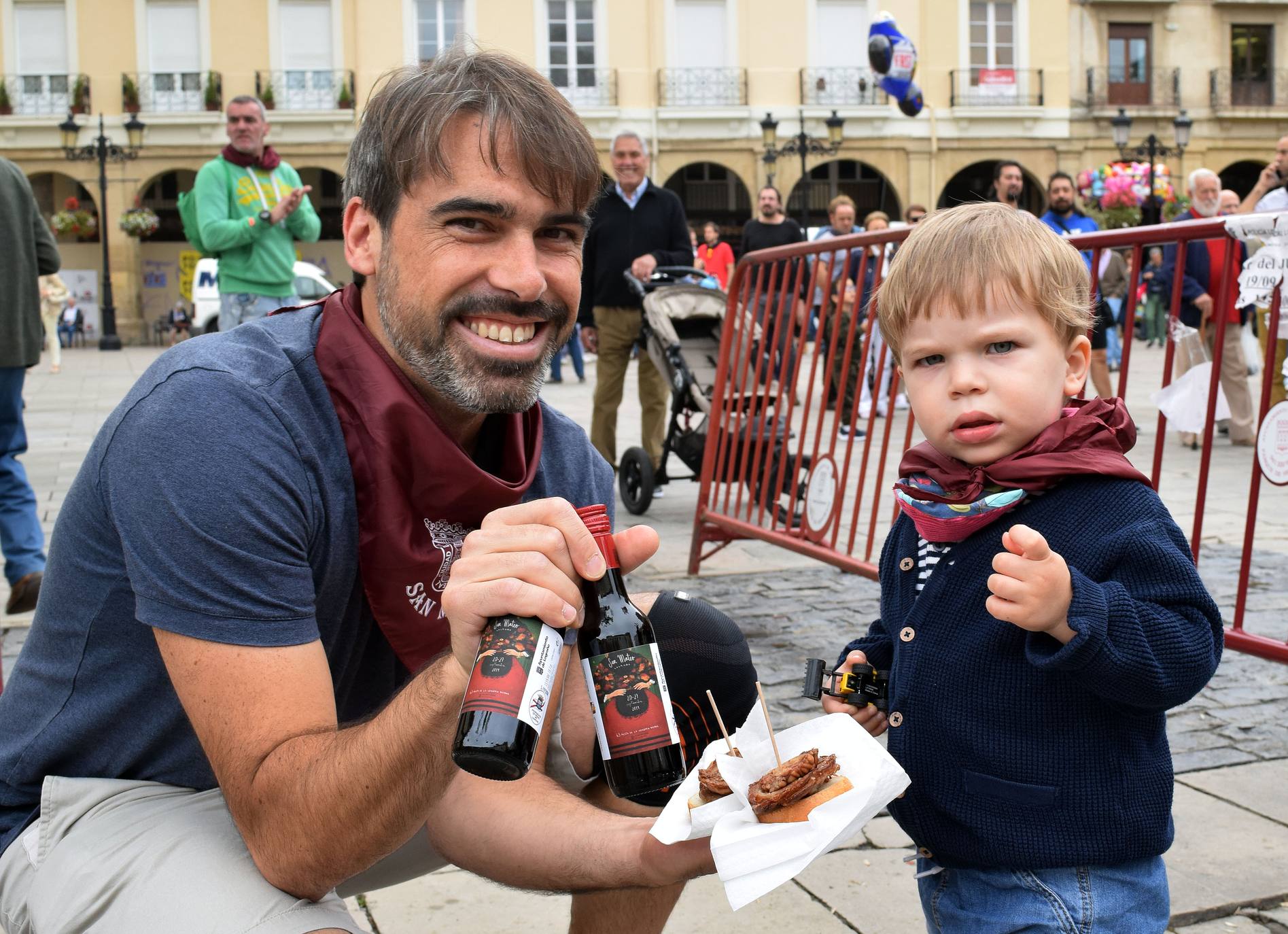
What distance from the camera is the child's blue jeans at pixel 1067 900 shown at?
1746mm

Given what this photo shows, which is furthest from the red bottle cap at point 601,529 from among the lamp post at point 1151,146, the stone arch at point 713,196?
the stone arch at point 713,196

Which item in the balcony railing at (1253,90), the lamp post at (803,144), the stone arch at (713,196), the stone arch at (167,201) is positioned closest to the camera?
the lamp post at (803,144)

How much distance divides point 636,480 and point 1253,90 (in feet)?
113

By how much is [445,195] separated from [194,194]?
20.4ft

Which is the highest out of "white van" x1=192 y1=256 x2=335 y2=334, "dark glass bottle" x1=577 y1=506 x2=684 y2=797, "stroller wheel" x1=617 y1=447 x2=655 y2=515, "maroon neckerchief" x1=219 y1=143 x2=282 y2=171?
"maroon neckerchief" x1=219 y1=143 x2=282 y2=171

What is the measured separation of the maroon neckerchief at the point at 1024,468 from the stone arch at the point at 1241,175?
3838 cm

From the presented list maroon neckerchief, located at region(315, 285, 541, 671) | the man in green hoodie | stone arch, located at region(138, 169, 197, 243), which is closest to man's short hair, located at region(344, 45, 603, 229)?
maroon neckerchief, located at region(315, 285, 541, 671)

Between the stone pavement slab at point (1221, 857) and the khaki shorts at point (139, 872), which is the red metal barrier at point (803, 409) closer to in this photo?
the stone pavement slab at point (1221, 857)

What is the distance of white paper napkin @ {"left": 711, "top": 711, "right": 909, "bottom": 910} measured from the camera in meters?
1.49

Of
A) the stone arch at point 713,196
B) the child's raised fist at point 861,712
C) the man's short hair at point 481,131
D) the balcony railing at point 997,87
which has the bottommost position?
the child's raised fist at point 861,712

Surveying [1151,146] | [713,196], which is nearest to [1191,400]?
[1151,146]

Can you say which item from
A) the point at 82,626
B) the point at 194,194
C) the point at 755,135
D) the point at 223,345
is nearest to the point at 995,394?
the point at 223,345

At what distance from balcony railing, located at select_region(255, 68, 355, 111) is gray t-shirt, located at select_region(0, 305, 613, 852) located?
32163mm

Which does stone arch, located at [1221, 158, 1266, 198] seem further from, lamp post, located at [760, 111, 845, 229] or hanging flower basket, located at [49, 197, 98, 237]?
hanging flower basket, located at [49, 197, 98, 237]
